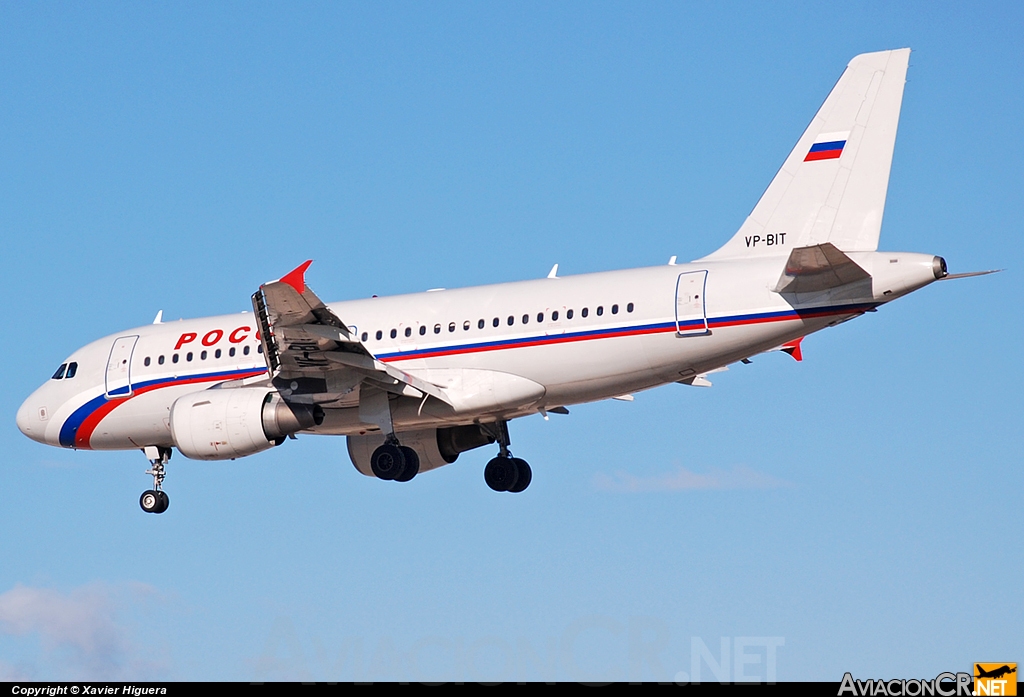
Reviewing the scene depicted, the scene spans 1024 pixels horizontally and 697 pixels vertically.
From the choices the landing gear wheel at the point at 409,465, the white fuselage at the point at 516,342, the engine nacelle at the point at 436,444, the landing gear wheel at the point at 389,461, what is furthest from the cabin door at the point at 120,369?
the landing gear wheel at the point at 409,465

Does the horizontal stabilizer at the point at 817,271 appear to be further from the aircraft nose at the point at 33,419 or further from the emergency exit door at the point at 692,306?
the aircraft nose at the point at 33,419

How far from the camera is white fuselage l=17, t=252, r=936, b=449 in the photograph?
2819 centimetres

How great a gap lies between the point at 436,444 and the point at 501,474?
1677 millimetres

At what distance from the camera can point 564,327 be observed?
97.7 ft

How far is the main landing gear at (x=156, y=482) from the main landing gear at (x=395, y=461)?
516cm

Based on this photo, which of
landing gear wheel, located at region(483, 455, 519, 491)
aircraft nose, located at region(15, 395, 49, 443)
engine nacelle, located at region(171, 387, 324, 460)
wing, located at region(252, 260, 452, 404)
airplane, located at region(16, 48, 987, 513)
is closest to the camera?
airplane, located at region(16, 48, 987, 513)

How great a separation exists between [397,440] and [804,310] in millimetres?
9224

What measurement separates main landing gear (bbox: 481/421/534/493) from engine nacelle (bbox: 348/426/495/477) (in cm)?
52

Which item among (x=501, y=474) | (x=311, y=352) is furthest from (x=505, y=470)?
(x=311, y=352)

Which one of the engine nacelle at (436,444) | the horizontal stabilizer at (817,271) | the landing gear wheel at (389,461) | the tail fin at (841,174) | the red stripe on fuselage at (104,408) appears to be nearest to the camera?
the horizontal stabilizer at (817,271)

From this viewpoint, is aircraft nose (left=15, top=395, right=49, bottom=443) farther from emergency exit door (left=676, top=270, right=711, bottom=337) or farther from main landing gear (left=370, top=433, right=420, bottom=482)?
emergency exit door (left=676, top=270, right=711, bottom=337)

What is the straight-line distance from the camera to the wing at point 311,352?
28.4m

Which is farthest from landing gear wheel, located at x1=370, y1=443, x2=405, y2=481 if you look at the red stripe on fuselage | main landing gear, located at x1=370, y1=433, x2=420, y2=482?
the red stripe on fuselage

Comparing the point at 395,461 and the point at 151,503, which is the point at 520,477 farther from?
the point at 151,503
